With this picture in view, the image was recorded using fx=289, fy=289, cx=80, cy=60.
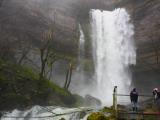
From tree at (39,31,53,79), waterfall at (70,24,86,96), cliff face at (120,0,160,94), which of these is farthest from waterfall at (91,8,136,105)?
tree at (39,31,53,79)

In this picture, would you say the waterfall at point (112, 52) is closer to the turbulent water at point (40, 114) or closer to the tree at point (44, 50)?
the tree at point (44, 50)

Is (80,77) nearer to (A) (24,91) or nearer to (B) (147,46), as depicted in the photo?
(B) (147,46)

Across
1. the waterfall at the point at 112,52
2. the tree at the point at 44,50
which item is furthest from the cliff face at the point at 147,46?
the tree at the point at 44,50

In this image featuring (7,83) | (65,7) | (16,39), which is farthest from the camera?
(65,7)

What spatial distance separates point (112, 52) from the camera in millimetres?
50750

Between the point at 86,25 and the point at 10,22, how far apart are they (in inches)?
639

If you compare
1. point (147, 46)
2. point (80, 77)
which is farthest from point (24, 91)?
point (147, 46)

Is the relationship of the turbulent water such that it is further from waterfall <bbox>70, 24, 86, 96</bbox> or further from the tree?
waterfall <bbox>70, 24, 86, 96</bbox>

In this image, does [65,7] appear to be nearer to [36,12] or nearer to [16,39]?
[36,12]

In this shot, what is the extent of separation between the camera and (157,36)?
45.3m

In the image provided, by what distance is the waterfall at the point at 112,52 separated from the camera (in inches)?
1902

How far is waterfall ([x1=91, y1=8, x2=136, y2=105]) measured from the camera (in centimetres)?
4831

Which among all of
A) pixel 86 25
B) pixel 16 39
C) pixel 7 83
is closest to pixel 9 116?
pixel 7 83

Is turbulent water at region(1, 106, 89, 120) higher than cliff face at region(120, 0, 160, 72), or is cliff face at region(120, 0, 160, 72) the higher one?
cliff face at region(120, 0, 160, 72)
